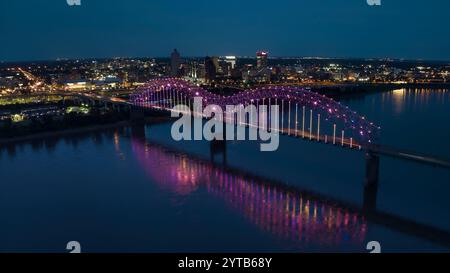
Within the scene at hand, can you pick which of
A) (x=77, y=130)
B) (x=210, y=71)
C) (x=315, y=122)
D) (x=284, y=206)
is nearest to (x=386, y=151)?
(x=284, y=206)

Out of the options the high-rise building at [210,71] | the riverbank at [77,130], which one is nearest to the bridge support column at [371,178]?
the riverbank at [77,130]

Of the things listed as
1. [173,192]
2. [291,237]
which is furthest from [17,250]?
[291,237]

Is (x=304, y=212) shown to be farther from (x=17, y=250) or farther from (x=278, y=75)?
(x=278, y=75)

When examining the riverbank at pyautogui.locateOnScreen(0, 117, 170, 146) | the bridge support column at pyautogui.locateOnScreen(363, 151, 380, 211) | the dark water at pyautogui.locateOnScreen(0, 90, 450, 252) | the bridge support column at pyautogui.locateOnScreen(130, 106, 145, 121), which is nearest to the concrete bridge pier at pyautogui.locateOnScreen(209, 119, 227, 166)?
the dark water at pyautogui.locateOnScreen(0, 90, 450, 252)

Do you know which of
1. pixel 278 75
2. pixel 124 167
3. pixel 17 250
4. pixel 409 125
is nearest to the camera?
pixel 17 250

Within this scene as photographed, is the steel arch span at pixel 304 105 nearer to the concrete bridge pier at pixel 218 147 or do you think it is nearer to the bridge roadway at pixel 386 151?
the bridge roadway at pixel 386 151
